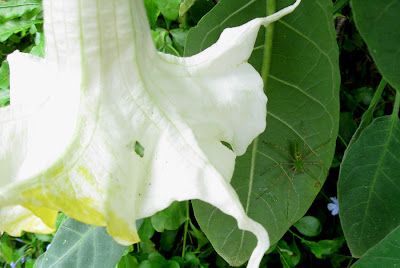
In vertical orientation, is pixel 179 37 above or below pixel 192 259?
above

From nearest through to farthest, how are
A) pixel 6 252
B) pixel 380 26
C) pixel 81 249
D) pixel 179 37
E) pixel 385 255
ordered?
pixel 380 26 < pixel 385 255 < pixel 81 249 < pixel 179 37 < pixel 6 252

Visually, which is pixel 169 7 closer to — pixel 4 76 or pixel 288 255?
pixel 4 76

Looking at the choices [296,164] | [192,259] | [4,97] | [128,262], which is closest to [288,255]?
[192,259]

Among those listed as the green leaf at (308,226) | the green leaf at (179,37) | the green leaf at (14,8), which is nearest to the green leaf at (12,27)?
the green leaf at (14,8)

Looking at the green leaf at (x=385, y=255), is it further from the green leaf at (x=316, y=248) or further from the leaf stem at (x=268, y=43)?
the green leaf at (x=316, y=248)

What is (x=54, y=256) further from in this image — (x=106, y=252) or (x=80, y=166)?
(x=80, y=166)

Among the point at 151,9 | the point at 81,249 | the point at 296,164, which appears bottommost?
the point at 81,249

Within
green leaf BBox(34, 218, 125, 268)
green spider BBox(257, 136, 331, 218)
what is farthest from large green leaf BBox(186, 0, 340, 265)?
green leaf BBox(34, 218, 125, 268)
